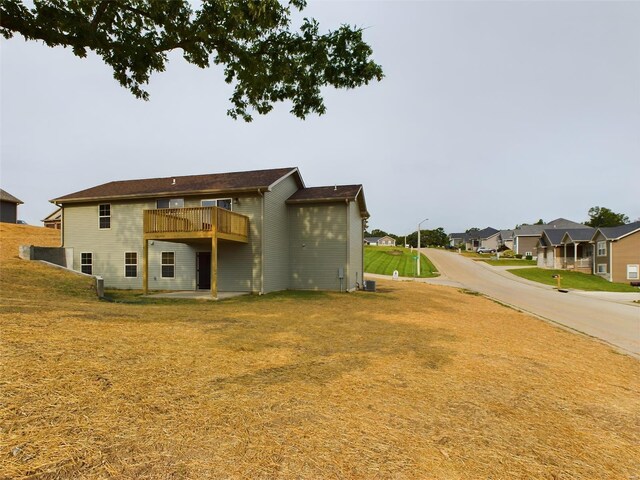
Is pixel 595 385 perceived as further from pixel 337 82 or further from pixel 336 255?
pixel 336 255

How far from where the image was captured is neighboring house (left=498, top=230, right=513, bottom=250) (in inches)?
3292

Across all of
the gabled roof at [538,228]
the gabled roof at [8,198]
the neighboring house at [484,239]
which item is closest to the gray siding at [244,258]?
the gabled roof at [8,198]

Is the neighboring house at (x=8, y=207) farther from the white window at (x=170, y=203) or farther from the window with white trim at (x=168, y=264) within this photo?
the window with white trim at (x=168, y=264)

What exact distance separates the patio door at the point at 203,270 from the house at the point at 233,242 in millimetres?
55

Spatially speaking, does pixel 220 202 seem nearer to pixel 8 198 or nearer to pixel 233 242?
pixel 233 242

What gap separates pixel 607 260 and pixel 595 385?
42596mm

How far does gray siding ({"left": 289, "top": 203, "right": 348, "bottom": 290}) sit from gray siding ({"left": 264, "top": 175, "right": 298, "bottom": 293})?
540 millimetres

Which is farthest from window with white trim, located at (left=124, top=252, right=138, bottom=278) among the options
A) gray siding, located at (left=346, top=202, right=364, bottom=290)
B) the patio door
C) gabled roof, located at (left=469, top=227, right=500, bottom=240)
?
gabled roof, located at (left=469, top=227, right=500, bottom=240)

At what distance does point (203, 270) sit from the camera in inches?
781

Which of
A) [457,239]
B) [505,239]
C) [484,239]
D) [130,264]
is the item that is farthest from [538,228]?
[130,264]

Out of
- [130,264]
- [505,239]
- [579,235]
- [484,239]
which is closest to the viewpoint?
[130,264]

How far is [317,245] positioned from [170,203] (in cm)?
878

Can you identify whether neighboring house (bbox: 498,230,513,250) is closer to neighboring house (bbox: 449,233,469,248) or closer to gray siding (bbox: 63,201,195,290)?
neighboring house (bbox: 449,233,469,248)

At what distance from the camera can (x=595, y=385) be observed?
18.4ft
